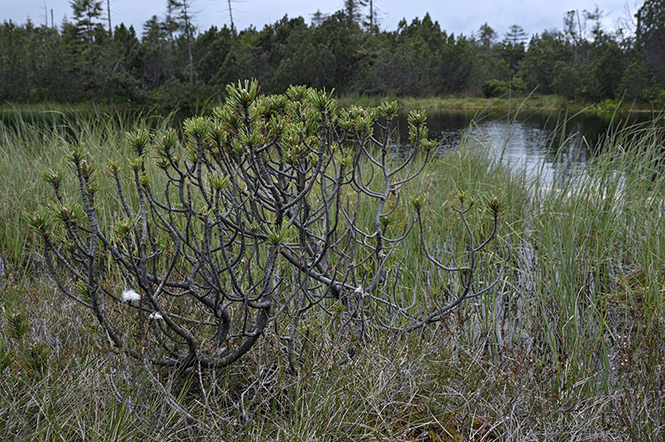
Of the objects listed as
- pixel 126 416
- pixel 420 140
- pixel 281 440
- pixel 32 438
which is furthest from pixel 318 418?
pixel 420 140

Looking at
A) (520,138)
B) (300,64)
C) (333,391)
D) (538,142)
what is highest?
(300,64)

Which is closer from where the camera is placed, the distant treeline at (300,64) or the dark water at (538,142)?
the dark water at (538,142)

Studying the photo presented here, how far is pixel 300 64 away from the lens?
103 ft

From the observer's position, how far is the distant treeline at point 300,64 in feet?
95.6

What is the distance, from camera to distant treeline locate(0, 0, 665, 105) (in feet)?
95.6

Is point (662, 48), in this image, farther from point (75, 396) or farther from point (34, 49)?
point (34, 49)

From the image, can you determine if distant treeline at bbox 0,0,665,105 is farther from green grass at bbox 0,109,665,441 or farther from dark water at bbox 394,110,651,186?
green grass at bbox 0,109,665,441

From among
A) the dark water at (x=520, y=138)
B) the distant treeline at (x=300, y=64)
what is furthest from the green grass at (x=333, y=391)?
the distant treeline at (x=300, y=64)

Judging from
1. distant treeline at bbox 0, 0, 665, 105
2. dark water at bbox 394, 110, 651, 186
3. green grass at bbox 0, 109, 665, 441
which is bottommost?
green grass at bbox 0, 109, 665, 441

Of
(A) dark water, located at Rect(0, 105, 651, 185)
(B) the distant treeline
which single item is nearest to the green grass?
(A) dark water, located at Rect(0, 105, 651, 185)

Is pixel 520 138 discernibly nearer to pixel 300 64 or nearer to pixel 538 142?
pixel 538 142

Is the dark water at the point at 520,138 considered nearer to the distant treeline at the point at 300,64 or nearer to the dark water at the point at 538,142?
the dark water at the point at 538,142

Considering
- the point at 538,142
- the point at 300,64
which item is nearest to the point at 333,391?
the point at 538,142

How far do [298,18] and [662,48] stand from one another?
84.2 ft
